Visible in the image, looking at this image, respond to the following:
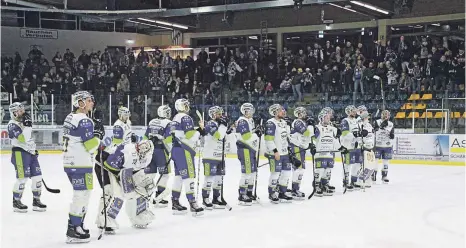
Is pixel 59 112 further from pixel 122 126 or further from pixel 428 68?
pixel 428 68

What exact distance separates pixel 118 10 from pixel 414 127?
34.5 ft

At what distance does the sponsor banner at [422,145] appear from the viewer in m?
13.4

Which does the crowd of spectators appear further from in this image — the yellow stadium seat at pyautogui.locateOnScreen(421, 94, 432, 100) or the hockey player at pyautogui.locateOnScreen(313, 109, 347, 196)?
the hockey player at pyautogui.locateOnScreen(313, 109, 347, 196)

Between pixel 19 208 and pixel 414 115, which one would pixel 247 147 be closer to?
pixel 19 208

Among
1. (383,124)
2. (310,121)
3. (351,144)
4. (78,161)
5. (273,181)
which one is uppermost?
(310,121)

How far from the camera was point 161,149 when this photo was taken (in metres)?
7.77

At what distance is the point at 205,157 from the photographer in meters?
7.51

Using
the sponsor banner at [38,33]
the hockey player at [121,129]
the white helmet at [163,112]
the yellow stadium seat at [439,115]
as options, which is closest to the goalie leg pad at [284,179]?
the white helmet at [163,112]

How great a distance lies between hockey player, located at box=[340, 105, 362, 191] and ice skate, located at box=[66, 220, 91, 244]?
4980mm

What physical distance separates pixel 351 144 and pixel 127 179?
457cm

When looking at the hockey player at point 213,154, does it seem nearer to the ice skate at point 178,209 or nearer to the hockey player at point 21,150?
the ice skate at point 178,209

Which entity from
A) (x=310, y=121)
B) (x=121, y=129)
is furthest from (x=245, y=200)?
(x=121, y=129)

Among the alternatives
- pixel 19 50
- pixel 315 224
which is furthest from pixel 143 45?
pixel 315 224

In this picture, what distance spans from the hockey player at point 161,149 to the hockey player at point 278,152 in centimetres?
133
